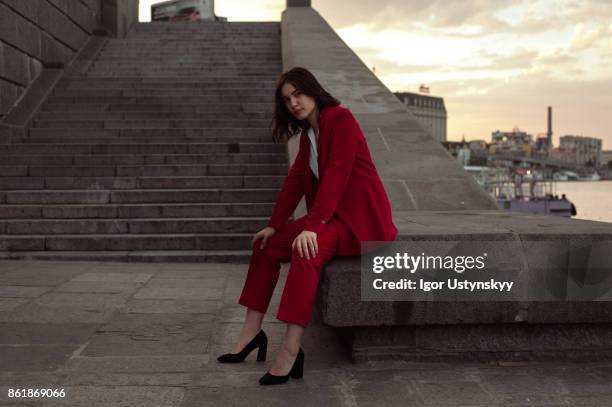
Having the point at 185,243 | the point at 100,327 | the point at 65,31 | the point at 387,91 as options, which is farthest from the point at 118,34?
the point at 100,327

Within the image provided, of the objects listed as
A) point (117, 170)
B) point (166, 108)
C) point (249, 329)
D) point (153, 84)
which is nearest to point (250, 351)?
point (249, 329)

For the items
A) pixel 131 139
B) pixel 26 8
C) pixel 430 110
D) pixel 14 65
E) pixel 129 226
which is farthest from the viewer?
pixel 430 110

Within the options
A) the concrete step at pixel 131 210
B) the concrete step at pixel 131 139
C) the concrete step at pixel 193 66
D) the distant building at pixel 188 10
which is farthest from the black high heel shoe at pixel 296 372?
the distant building at pixel 188 10

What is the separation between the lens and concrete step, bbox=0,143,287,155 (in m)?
8.78

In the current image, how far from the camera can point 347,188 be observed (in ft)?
11.2

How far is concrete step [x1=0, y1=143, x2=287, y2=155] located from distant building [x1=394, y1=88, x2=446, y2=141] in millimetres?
135082

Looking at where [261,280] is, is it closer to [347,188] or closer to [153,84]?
[347,188]

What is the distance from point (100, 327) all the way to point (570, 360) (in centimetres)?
259

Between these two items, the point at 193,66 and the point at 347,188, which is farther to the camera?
the point at 193,66

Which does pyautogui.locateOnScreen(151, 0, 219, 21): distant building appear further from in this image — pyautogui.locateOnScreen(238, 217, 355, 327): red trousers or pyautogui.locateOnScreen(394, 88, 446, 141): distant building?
pyautogui.locateOnScreen(394, 88, 446, 141): distant building

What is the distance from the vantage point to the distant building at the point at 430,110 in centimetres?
14600

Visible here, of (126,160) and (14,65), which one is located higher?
(14,65)

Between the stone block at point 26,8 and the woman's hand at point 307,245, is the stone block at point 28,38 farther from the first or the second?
the woman's hand at point 307,245

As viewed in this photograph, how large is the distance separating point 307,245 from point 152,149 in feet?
19.5
